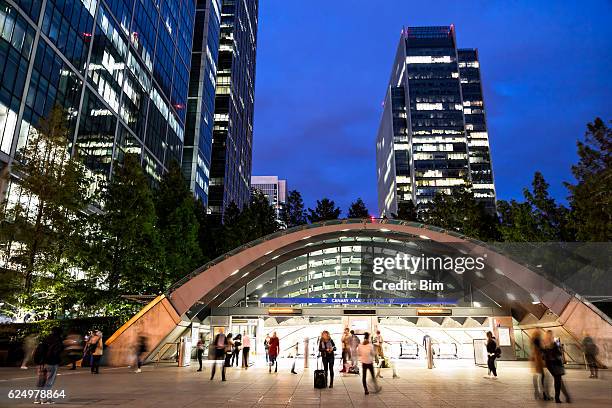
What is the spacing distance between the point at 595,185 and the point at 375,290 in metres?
15.1

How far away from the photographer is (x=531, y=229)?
109ft

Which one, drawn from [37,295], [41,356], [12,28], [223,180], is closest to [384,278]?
[37,295]

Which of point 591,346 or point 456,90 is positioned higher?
point 456,90

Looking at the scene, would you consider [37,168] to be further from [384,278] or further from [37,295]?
[384,278]

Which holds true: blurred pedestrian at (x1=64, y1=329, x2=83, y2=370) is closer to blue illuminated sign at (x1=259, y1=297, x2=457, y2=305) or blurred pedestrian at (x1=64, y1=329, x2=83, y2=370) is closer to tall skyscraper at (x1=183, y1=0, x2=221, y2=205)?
blue illuminated sign at (x1=259, y1=297, x2=457, y2=305)

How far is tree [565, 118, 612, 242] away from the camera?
88.0ft

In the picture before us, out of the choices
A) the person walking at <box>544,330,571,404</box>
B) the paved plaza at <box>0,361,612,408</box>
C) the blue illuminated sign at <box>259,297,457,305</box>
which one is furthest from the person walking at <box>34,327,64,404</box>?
the blue illuminated sign at <box>259,297,457,305</box>

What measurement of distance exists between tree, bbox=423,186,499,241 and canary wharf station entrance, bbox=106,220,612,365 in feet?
31.3

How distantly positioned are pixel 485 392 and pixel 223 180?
8436 cm

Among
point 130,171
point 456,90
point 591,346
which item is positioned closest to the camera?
point 591,346

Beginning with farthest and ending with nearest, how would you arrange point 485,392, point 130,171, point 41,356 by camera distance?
1. point 130,171
2. point 485,392
3. point 41,356

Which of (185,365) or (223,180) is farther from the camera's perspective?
(223,180)

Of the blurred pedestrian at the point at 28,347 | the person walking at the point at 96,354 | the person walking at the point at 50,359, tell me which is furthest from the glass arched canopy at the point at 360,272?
the person walking at the point at 50,359

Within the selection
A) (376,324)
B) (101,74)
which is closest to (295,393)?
(376,324)
